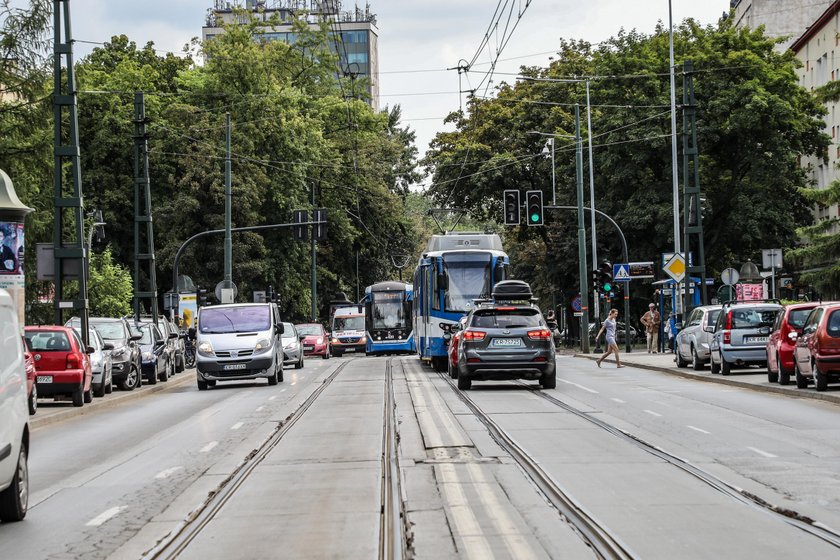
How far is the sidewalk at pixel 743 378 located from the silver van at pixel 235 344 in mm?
10010

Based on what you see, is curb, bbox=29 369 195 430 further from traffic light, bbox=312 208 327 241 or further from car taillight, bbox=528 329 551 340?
traffic light, bbox=312 208 327 241

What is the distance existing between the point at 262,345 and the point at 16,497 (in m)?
22.2

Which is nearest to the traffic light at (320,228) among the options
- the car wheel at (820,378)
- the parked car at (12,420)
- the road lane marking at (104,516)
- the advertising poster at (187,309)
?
the advertising poster at (187,309)

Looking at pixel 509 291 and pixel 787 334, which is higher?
pixel 509 291

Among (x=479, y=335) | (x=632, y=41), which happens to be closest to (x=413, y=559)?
(x=479, y=335)

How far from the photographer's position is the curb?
21969mm

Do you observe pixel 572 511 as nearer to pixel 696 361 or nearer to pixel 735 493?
pixel 735 493

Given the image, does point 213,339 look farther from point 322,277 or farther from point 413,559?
point 322,277

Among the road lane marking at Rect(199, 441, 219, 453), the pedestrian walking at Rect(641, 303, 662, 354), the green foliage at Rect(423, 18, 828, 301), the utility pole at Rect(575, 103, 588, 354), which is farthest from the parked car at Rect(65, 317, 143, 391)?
the green foliage at Rect(423, 18, 828, 301)

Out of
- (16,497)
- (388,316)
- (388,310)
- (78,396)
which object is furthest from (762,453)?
(388,316)

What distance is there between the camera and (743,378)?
3022 cm

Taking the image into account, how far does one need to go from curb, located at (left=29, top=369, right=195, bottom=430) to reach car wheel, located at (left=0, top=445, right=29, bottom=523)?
10.9m

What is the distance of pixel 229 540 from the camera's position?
9195mm

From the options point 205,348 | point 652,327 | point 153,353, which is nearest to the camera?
point 205,348
